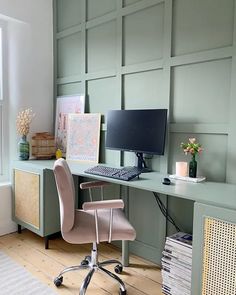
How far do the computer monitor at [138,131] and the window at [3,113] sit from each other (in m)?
1.32

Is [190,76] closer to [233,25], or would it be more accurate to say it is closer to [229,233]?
[233,25]

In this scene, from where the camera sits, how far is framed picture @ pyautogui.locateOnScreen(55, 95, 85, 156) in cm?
292

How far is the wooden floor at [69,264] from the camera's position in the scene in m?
2.01

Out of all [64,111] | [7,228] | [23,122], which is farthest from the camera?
[64,111]

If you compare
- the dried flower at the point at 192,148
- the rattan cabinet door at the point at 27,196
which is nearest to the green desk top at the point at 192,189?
the dried flower at the point at 192,148

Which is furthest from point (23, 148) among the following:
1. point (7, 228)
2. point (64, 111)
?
point (7, 228)

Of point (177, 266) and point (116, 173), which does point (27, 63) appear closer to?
point (116, 173)

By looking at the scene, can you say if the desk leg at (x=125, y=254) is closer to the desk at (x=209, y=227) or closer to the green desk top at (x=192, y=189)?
the green desk top at (x=192, y=189)

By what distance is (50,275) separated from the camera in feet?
7.07

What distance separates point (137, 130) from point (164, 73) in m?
0.52

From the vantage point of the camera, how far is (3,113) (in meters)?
2.99

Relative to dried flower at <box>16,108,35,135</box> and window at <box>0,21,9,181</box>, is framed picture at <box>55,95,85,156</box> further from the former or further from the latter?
window at <box>0,21,9,181</box>

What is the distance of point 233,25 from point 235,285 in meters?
1.64

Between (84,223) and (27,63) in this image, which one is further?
(27,63)
